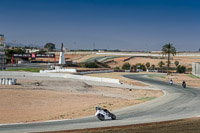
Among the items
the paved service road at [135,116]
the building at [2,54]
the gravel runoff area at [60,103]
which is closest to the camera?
the paved service road at [135,116]

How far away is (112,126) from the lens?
715 inches

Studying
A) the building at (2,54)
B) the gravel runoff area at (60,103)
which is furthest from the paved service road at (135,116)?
the building at (2,54)

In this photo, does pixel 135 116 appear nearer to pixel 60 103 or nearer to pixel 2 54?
pixel 60 103

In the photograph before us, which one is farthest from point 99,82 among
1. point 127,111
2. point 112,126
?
point 112,126

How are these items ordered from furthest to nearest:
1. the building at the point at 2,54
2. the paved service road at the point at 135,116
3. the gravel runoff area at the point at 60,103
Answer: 1. the building at the point at 2,54
2. the gravel runoff area at the point at 60,103
3. the paved service road at the point at 135,116

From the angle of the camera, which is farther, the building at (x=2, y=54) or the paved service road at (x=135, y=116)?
the building at (x=2, y=54)

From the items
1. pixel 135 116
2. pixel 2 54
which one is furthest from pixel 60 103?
pixel 2 54

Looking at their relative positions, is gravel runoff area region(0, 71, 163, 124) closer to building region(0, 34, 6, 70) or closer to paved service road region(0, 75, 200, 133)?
paved service road region(0, 75, 200, 133)

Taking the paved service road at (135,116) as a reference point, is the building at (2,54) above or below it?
above

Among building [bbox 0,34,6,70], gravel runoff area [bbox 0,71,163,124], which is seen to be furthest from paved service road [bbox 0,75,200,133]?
building [bbox 0,34,6,70]

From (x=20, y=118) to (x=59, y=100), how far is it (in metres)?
10.5

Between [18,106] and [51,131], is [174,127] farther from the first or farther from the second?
[18,106]

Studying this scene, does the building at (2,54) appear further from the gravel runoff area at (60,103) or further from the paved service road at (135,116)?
the paved service road at (135,116)

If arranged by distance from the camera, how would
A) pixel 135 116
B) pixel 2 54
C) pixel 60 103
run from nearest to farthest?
pixel 135 116
pixel 60 103
pixel 2 54
